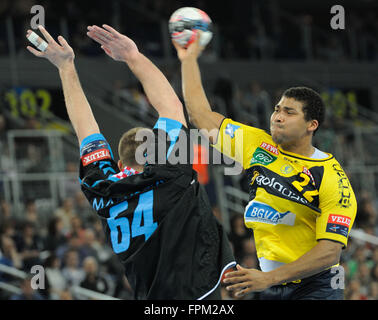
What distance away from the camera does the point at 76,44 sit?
16547 mm

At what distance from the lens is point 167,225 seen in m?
3.02

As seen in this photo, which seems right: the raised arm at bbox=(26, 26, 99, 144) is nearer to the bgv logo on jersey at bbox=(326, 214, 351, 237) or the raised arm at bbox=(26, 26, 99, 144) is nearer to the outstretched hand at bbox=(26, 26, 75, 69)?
the outstretched hand at bbox=(26, 26, 75, 69)

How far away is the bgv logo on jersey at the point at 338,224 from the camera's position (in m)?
4.05

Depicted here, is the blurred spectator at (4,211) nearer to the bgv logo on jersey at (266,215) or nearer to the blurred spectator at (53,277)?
the blurred spectator at (53,277)

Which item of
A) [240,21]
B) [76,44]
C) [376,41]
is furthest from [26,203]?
[376,41]

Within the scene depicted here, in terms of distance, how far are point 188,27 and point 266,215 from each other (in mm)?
1434

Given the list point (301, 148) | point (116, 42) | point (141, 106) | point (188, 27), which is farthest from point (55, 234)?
point (116, 42)

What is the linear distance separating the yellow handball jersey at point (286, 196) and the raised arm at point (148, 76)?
4.26 feet

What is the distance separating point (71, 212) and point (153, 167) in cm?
783

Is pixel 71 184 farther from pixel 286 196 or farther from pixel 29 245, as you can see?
pixel 286 196

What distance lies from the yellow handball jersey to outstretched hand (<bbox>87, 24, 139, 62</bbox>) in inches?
53.3

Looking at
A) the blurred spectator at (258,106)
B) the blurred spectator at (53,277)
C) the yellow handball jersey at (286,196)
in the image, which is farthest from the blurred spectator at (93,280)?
the blurred spectator at (258,106)

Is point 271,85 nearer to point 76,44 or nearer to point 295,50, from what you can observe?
point 295,50

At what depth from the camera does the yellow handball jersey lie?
416cm
